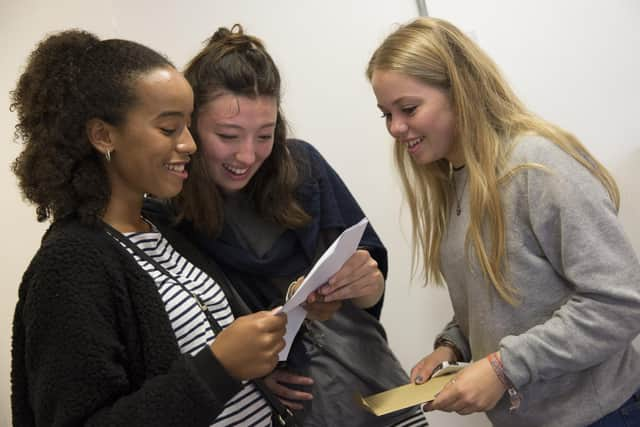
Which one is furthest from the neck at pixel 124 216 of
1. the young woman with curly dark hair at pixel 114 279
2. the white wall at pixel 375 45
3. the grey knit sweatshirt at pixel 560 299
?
the white wall at pixel 375 45

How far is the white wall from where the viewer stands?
164 cm

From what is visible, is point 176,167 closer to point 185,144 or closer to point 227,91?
point 185,144

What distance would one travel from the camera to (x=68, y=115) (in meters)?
0.92

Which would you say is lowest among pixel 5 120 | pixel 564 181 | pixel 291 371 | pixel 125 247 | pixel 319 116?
pixel 291 371

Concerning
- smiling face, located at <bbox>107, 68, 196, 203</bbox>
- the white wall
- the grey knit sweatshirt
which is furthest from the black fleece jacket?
the white wall

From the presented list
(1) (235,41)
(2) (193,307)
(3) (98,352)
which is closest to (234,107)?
(1) (235,41)

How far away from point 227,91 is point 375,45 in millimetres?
709

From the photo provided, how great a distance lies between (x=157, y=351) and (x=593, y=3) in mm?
1520

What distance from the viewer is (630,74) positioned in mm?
1629

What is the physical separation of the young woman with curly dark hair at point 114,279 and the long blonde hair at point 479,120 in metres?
0.41

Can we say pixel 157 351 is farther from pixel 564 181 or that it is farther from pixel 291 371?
pixel 564 181

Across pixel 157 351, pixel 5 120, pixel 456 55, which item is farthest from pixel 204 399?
pixel 5 120

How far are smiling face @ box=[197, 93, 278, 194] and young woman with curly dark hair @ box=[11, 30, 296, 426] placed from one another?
154 millimetres

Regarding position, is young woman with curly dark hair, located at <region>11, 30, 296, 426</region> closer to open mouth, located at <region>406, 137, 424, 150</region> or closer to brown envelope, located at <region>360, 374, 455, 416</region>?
brown envelope, located at <region>360, 374, 455, 416</region>
